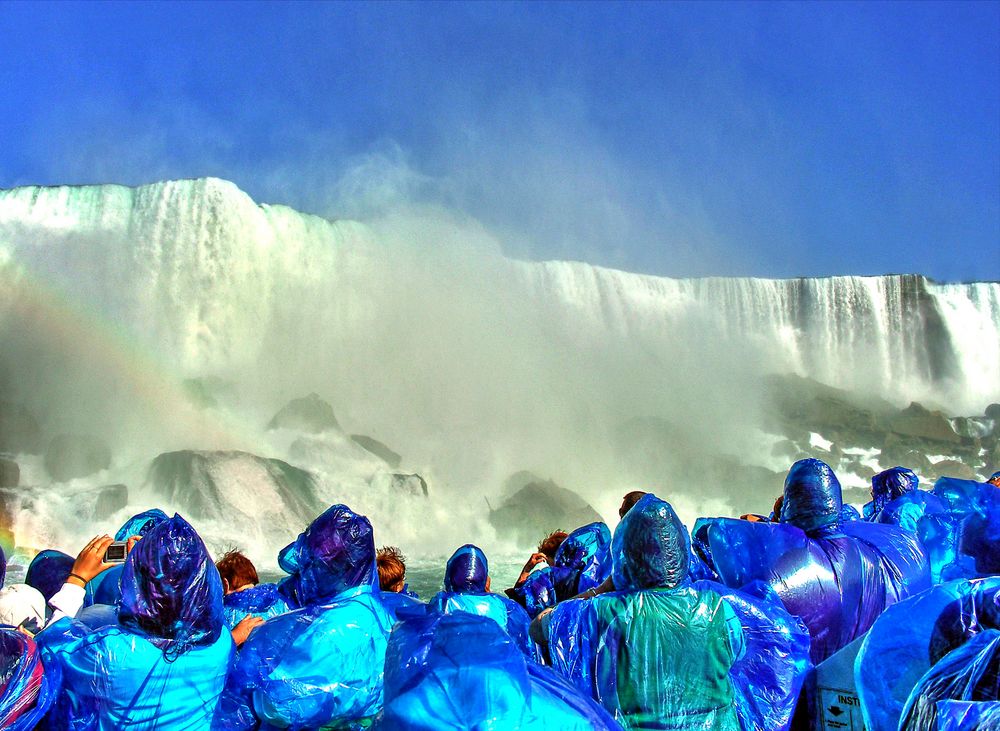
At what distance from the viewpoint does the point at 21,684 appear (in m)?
1.95

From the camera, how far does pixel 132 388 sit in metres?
22.3

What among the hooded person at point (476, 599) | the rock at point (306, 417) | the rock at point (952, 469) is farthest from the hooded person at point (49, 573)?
the rock at point (952, 469)

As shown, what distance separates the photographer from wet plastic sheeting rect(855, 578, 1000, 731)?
1.55 meters

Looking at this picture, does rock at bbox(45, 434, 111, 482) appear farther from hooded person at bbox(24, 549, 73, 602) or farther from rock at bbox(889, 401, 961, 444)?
rock at bbox(889, 401, 961, 444)

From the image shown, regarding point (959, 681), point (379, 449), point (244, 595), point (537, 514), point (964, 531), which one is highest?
point (379, 449)

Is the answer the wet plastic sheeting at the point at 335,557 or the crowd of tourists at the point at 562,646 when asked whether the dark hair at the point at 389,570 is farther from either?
the wet plastic sheeting at the point at 335,557

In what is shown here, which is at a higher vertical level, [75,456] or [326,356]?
[326,356]

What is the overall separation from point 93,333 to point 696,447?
57.4 ft

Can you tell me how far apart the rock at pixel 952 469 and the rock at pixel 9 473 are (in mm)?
27159

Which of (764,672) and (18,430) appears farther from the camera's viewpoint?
(18,430)

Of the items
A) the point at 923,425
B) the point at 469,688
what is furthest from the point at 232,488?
the point at 923,425

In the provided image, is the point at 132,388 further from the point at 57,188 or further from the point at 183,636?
the point at 183,636

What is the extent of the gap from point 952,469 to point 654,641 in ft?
106

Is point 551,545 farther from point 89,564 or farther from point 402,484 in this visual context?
point 402,484
